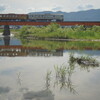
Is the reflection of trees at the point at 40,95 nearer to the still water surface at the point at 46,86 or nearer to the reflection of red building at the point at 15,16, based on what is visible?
the still water surface at the point at 46,86

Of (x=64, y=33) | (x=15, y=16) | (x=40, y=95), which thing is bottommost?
(x=64, y=33)

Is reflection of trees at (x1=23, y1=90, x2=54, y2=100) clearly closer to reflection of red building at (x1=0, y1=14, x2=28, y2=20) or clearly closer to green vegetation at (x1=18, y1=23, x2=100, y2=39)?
green vegetation at (x1=18, y1=23, x2=100, y2=39)

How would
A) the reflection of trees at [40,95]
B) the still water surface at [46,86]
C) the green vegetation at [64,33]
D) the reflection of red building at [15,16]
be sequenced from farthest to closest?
the reflection of red building at [15,16] → the green vegetation at [64,33] → the still water surface at [46,86] → the reflection of trees at [40,95]

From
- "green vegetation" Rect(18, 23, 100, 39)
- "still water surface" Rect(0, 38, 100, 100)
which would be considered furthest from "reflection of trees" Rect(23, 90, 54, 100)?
"green vegetation" Rect(18, 23, 100, 39)

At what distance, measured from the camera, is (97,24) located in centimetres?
11012

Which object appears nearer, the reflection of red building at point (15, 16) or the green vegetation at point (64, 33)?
the green vegetation at point (64, 33)

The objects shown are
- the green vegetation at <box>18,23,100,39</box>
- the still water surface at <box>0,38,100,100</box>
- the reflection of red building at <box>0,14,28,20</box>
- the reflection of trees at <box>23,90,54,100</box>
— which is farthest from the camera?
the reflection of red building at <box>0,14,28,20</box>

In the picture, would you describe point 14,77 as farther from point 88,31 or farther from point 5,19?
point 5,19

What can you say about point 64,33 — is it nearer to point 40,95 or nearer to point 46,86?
point 46,86

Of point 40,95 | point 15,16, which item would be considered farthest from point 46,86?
point 15,16

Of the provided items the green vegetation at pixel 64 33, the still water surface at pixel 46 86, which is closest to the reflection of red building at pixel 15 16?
the green vegetation at pixel 64 33

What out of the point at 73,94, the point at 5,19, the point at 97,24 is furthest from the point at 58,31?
the point at 73,94

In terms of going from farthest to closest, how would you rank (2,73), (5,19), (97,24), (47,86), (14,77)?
(5,19)
(97,24)
(2,73)
(14,77)
(47,86)

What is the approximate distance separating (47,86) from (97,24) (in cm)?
9349
